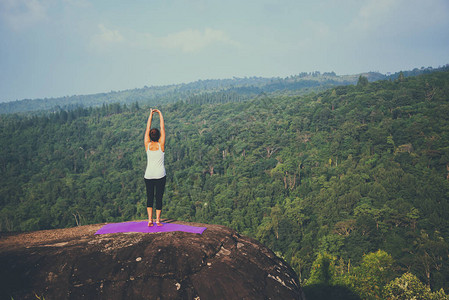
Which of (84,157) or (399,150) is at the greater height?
(399,150)

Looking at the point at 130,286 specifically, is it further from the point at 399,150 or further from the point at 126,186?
the point at 126,186

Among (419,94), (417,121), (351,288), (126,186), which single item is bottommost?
(126,186)

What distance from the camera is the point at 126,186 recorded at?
352 feet

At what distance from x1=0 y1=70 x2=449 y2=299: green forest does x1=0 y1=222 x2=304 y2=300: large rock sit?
2011cm

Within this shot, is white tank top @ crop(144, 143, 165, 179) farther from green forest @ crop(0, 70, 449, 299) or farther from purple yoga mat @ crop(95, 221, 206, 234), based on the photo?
green forest @ crop(0, 70, 449, 299)

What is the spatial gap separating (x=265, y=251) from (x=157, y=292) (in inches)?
118

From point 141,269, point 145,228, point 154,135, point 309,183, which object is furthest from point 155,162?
point 309,183

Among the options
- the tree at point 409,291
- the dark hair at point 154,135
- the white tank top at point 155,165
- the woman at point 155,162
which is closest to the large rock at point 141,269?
the woman at point 155,162

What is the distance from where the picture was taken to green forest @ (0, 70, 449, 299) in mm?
50816

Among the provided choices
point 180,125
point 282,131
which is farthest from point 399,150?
point 180,125

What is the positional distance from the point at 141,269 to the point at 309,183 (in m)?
86.7

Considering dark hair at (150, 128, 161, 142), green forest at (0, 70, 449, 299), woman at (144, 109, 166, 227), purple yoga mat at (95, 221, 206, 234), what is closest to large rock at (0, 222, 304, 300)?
purple yoga mat at (95, 221, 206, 234)

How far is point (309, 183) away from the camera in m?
88.4

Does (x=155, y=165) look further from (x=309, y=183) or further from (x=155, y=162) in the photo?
(x=309, y=183)
